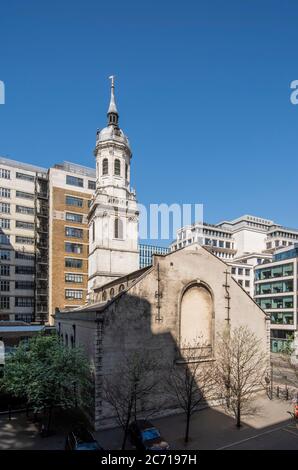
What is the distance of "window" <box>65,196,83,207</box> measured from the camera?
69750mm

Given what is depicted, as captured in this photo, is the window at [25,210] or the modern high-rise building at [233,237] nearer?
the window at [25,210]

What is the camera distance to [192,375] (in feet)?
88.8

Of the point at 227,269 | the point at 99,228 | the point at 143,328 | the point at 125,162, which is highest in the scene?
the point at 125,162

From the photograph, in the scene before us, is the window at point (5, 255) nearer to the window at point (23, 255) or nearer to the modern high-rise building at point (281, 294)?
the window at point (23, 255)

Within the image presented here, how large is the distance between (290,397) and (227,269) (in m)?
13.8

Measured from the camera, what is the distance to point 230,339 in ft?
101

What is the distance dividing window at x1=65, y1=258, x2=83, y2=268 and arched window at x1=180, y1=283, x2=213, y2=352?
137ft

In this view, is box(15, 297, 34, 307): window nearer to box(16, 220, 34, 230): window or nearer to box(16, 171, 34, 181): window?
box(16, 220, 34, 230): window

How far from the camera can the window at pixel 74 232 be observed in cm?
6825

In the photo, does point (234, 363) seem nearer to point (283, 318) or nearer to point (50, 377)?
point (50, 377)

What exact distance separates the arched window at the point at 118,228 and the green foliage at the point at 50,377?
65.5 feet

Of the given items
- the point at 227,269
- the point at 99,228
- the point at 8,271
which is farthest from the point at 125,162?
the point at 8,271

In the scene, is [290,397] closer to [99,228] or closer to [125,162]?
[99,228]

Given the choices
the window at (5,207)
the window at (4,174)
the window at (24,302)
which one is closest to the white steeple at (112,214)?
the window at (24,302)
